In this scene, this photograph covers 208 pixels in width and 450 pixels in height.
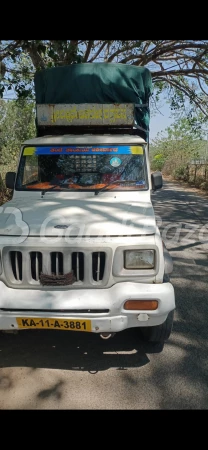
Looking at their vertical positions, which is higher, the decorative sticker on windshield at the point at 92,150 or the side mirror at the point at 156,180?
the decorative sticker on windshield at the point at 92,150

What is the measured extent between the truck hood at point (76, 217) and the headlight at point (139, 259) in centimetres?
16

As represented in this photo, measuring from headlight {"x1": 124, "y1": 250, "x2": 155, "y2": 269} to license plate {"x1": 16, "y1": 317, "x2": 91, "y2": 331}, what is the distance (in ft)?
1.81

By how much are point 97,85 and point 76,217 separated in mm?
2780

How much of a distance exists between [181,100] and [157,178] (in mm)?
14392

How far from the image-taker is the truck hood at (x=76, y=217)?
2893 mm

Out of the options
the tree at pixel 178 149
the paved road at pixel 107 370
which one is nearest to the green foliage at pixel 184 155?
the tree at pixel 178 149

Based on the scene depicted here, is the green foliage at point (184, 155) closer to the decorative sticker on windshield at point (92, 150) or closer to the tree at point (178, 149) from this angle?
the tree at point (178, 149)

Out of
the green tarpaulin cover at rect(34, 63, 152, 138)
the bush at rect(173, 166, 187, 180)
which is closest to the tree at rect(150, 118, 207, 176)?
the bush at rect(173, 166, 187, 180)

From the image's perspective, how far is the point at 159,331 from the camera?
10.4 ft

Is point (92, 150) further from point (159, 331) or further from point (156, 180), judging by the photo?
point (159, 331)

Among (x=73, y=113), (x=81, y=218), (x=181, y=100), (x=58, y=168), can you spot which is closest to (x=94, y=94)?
(x=73, y=113)

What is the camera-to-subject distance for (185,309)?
13.8ft

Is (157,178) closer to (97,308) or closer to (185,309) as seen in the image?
(185,309)

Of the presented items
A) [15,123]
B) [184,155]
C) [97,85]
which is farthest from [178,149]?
[97,85]
